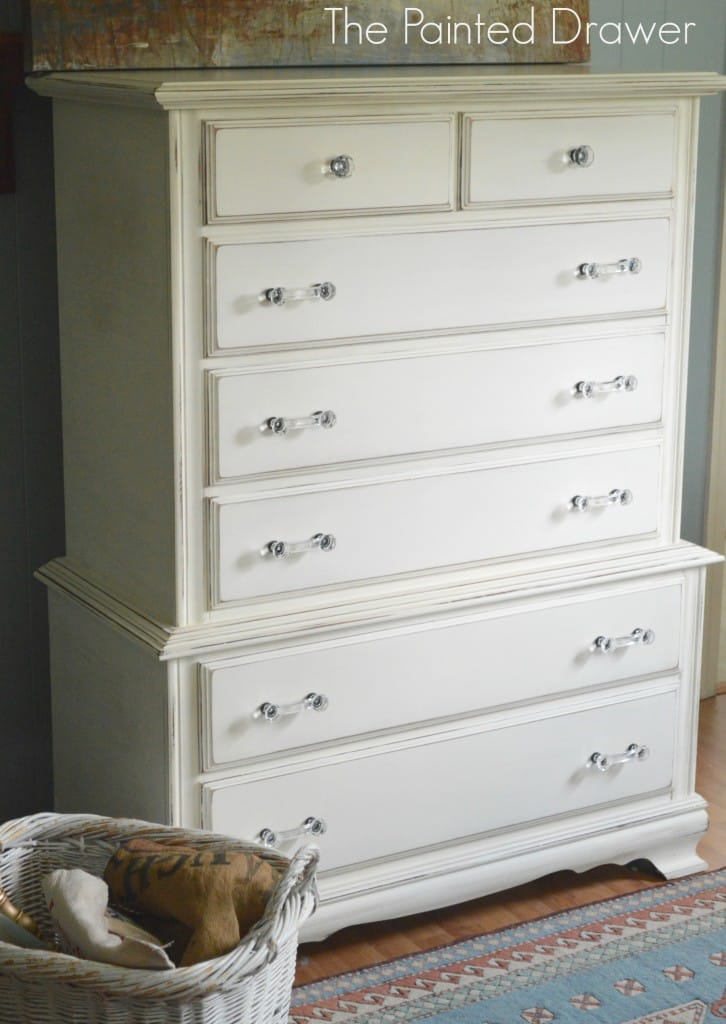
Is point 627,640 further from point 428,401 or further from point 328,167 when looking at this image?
point 328,167

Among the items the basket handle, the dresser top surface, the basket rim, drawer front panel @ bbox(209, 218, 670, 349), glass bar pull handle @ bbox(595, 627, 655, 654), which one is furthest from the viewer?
glass bar pull handle @ bbox(595, 627, 655, 654)

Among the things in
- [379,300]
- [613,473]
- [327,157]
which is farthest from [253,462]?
[613,473]

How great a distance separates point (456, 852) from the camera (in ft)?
7.91

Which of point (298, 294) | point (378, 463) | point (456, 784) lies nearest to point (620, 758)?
point (456, 784)

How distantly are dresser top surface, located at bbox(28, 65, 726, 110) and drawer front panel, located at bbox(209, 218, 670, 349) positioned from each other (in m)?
0.20

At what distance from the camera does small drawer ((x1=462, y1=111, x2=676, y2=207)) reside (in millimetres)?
2203

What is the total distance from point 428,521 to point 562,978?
0.74 m

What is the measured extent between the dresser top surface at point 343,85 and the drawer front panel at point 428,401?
0.38 m

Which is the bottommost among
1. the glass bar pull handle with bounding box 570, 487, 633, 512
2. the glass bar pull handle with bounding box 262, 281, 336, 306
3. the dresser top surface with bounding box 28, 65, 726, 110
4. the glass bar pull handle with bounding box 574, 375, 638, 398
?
the glass bar pull handle with bounding box 570, 487, 633, 512

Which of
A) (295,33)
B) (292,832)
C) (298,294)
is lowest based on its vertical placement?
(292,832)

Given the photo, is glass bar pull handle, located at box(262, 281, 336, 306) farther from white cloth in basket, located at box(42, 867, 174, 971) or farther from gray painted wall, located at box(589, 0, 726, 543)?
gray painted wall, located at box(589, 0, 726, 543)

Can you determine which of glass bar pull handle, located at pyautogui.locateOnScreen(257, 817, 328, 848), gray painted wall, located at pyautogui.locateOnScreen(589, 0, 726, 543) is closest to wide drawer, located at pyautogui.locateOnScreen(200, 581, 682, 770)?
glass bar pull handle, located at pyautogui.locateOnScreen(257, 817, 328, 848)

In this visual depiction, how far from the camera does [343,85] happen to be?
204 centimetres

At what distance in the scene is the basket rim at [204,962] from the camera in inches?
66.9
